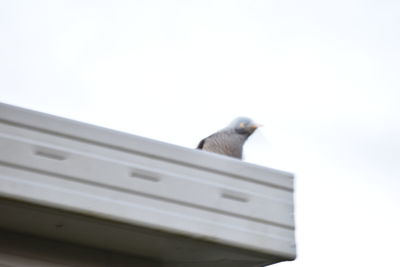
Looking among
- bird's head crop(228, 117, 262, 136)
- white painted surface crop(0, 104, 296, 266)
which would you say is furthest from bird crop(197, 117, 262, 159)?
white painted surface crop(0, 104, 296, 266)

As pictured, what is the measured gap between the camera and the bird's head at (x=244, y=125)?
11.1ft

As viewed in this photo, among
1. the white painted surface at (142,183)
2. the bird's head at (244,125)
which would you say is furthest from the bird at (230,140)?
the white painted surface at (142,183)

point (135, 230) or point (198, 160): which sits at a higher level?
point (198, 160)

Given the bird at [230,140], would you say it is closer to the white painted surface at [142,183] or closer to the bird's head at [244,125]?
the bird's head at [244,125]

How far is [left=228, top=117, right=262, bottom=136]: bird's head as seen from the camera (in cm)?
337

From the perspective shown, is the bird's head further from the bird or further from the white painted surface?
the white painted surface

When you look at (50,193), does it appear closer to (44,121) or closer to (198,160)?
(44,121)

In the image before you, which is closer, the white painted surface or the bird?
the white painted surface

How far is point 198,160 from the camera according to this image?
150cm

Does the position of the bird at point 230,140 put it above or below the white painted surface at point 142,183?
above

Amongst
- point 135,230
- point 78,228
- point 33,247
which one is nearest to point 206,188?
point 135,230

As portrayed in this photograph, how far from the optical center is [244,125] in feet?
11.5

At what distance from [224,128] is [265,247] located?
6.63 ft

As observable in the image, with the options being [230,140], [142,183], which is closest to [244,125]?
[230,140]
